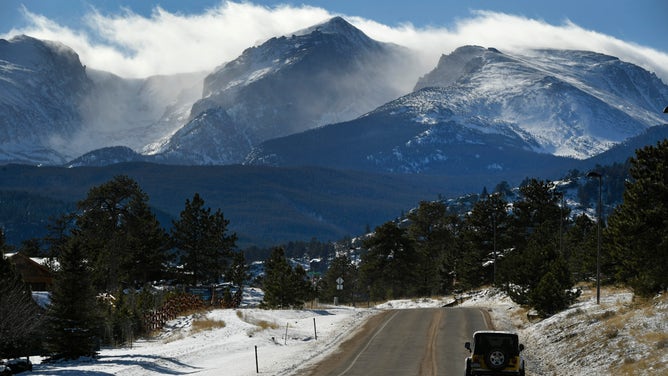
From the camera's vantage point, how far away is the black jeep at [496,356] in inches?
1485

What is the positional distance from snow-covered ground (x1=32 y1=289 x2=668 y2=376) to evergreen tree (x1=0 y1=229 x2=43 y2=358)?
8.77 ft

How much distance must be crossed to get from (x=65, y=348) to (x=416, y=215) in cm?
10901

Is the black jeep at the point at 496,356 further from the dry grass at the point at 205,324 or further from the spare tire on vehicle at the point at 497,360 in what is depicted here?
the dry grass at the point at 205,324

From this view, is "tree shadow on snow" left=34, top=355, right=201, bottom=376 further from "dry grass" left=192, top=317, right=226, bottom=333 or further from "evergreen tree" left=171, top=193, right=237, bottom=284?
"evergreen tree" left=171, top=193, right=237, bottom=284

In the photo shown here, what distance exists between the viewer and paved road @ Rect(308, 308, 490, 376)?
45656 millimetres

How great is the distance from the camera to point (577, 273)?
96375 millimetres

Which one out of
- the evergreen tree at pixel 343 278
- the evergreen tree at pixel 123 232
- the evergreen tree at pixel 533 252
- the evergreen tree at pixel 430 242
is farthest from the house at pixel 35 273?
the evergreen tree at pixel 343 278

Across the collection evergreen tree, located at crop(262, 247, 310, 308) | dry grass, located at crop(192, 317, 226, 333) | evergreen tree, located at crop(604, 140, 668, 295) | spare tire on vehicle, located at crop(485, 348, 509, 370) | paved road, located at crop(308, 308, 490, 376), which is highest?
evergreen tree, located at crop(604, 140, 668, 295)

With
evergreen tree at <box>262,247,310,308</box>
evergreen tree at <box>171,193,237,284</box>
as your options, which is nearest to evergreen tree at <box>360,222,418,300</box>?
evergreen tree at <box>171,193,237,284</box>

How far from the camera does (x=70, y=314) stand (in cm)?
5244

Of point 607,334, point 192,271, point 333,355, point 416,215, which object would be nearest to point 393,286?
point 416,215

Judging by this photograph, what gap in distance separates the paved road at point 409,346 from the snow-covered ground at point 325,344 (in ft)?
5.75

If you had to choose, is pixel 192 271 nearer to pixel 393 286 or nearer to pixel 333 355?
pixel 393 286

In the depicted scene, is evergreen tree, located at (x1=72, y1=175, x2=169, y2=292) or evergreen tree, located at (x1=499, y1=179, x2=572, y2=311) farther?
evergreen tree, located at (x1=72, y1=175, x2=169, y2=292)
